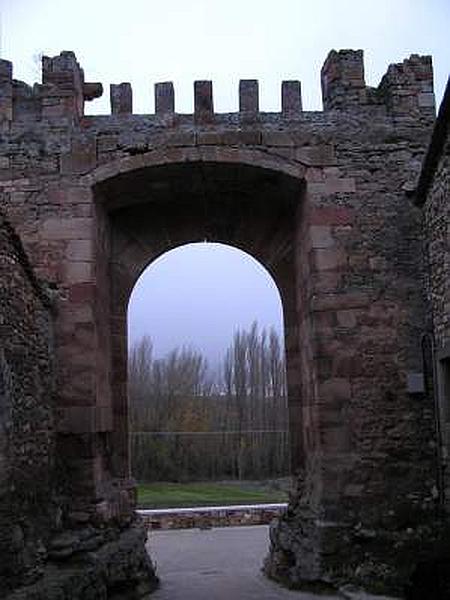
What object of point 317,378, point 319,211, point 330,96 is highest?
point 330,96

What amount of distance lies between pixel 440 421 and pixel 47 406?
394cm

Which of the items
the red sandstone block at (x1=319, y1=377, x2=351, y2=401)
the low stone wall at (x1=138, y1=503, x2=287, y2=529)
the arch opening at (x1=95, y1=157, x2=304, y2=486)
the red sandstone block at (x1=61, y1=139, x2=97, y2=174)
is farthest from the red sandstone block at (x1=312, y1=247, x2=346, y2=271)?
the low stone wall at (x1=138, y1=503, x2=287, y2=529)

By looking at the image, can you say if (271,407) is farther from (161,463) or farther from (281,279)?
(281,279)

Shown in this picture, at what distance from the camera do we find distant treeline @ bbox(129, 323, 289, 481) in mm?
27062

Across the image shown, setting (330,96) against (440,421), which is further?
(330,96)

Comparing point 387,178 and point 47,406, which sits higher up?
point 387,178

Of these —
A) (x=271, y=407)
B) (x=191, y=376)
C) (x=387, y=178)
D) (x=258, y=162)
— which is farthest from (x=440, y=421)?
(x=191, y=376)

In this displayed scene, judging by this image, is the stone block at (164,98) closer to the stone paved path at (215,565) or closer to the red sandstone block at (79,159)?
the red sandstone block at (79,159)

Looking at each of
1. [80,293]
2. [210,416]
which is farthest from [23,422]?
[210,416]

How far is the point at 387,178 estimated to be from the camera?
27.9 feet

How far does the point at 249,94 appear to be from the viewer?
8.80 m

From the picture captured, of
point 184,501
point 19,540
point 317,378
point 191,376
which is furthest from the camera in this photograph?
point 191,376

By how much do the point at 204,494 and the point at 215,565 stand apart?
10.8 metres

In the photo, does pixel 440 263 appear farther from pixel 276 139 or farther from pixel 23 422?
pixel 23 422
